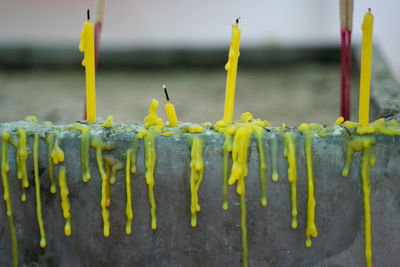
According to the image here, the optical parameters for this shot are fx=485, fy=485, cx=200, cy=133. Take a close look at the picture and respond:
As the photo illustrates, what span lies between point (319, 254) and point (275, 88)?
4.56 ft

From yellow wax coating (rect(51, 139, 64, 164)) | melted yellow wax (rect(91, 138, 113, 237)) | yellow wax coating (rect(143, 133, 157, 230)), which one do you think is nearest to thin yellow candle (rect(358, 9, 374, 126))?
yellow wax coating (rect(143, 133, 157, 230))

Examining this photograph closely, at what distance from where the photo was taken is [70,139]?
1.24m

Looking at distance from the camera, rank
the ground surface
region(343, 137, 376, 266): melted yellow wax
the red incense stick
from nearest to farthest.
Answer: region(343, 137, 376, 266): melted yellow wax < the red incense stick < the ground surface

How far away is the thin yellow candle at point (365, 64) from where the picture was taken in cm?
121

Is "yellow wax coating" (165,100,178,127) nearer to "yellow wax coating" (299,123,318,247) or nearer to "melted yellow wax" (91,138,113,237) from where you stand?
"melted yellow wax" (91,138,113,237)

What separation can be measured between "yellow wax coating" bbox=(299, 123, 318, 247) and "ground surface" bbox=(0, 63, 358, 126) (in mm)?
697

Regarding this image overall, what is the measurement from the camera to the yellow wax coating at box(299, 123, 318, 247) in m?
1.20

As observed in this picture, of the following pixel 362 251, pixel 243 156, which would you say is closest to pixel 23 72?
pixel 243 156

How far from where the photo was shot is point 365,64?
49.3 inches

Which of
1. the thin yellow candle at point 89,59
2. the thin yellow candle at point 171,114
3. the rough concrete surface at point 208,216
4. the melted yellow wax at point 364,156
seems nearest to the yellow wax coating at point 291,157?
the rough concrete surface at point 208,216

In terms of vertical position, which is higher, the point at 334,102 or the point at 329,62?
the point at 329,62

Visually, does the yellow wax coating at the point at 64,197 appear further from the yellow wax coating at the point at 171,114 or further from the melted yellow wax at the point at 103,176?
the yellow wax coating at the point at 171,114

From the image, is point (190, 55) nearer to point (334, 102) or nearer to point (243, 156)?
point (334, 102)

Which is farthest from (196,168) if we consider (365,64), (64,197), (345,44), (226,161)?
(345,44)
